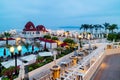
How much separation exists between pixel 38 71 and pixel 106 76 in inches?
153

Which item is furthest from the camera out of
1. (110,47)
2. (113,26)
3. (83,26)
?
(83,26)

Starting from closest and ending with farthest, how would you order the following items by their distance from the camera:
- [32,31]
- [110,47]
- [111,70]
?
[111,70] < [110,47] < [32,31]

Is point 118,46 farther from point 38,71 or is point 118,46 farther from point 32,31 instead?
point 32,31

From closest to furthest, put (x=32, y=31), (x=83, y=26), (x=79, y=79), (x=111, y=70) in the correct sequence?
(x=79, y=79) → (x=111, y=70) → (x=32, y=31) → (x=83, y=26)

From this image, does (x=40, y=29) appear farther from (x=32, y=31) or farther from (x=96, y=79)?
(x=96, y=79)

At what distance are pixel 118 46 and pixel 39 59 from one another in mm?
12070

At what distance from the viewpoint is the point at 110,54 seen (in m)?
24.5

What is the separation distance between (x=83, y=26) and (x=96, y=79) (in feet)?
166

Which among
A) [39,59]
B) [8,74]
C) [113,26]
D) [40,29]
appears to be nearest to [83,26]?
[113,26]

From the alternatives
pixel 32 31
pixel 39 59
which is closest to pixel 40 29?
pixel 32 31

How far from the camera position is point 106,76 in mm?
13844

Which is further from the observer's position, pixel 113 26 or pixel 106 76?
pixel 113 26

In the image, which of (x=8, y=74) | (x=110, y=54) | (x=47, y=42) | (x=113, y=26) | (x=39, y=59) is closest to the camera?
(x=8, y=74)

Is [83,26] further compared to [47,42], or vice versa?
[83,26]
